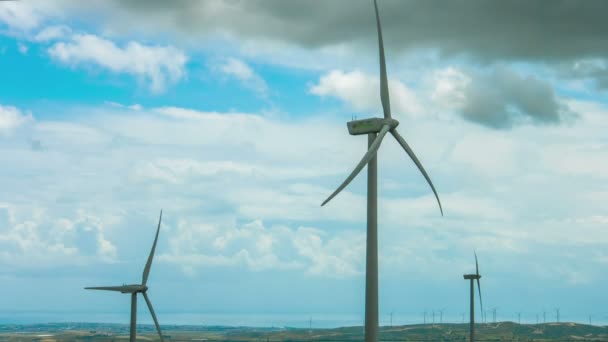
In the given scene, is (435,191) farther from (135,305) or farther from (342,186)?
(135,305)

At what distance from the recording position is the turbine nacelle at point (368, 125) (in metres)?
52.2

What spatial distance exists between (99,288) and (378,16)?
170ft

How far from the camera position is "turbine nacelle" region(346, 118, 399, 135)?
2055 inches

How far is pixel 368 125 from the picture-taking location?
52.4m

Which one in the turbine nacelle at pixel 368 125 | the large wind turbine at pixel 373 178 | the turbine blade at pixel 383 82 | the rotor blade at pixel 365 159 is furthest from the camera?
the turbine blade at pixel 383 82

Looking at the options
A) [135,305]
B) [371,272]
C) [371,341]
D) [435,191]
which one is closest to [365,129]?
[435,191]

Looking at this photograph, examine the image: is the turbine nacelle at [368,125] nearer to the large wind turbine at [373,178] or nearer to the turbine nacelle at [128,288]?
the large wind turbine at [373,178]

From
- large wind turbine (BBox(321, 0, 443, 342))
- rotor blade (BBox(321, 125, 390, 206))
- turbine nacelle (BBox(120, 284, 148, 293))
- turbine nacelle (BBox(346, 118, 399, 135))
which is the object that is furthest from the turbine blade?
turbine nacelle (BBox(120, 284, 148, 293))

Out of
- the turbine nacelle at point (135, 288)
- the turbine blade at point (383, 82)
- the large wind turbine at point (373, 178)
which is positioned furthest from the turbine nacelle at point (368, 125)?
the turbine nacelle at point (135, 288)

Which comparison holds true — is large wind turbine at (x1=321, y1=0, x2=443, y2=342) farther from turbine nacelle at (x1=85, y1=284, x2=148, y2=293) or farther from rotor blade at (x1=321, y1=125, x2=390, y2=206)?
turbine nacelle at (x1=85, y1=284, x2=148, y2=293)

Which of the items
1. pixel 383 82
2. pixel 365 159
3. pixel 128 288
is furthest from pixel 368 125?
pixel 128 288

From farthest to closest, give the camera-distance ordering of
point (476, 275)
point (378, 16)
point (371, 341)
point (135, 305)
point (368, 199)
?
point (476, 275) → point (135, 305) → point (378, 16) → point (368, 199) → point (371, 341)

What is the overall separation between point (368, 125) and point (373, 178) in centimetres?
531

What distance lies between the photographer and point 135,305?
88625 millimetres
